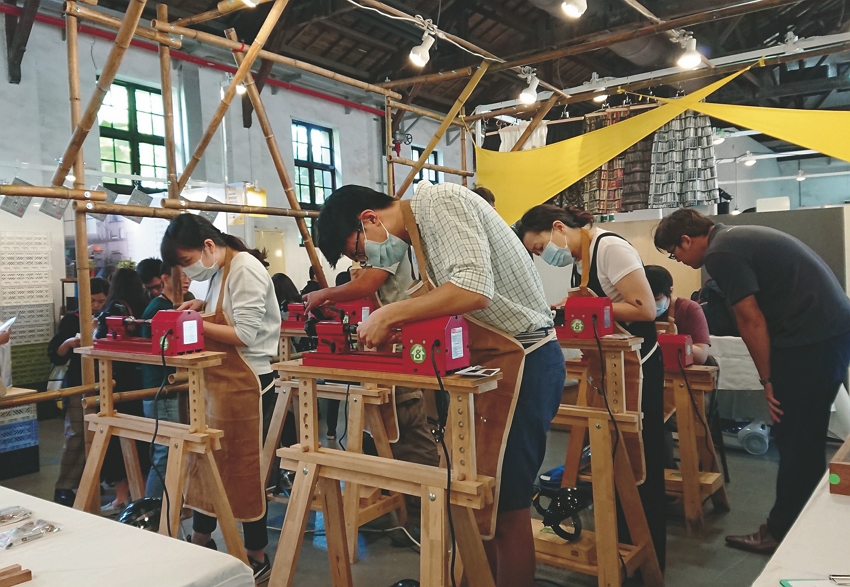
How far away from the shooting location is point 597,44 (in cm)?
373

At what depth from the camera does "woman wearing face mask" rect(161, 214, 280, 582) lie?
8.05 ft

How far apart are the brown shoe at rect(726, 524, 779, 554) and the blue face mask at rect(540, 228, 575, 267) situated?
1.47m

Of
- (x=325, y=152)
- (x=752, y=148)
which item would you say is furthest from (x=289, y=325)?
(x=752, y=148)

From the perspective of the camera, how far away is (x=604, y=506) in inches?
88.3

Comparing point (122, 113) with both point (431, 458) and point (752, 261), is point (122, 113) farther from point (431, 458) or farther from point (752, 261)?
point (752, 261)

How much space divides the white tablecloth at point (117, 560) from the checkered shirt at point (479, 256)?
2.62ft

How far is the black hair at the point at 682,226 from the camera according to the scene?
2512 mm

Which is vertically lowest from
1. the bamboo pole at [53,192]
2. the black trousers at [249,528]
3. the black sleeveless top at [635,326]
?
the black trousers at [249,528]

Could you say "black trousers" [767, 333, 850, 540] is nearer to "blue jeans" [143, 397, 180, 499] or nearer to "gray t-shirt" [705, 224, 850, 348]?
"gray t-shirt" [705, 224, 850, 348]

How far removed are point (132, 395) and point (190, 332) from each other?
74 centimetres

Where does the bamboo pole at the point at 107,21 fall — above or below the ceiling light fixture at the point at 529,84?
below

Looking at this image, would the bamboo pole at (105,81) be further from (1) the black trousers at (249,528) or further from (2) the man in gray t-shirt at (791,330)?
(2) the man in gray t-shirt at (791,330)

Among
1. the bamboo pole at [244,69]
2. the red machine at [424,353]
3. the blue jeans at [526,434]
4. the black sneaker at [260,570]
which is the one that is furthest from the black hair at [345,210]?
the bamboo pole at [244,69]

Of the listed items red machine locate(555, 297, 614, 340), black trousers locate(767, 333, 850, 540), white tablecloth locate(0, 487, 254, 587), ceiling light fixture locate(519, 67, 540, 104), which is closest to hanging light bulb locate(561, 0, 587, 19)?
ceiling light fixture locate(519, 67, 540, 104)
